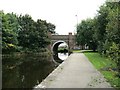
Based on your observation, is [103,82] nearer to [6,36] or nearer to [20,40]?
[6,36]

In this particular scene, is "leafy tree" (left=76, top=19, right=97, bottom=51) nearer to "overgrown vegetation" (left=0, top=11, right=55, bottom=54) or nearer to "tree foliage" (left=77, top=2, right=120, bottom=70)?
"tree foliage" (left=77, top=2, right=120, bottom=70)

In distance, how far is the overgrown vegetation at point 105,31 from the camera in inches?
378

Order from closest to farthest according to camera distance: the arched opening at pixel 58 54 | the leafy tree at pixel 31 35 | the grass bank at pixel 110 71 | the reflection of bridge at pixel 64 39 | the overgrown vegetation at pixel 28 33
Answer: the grass bank at pixel 110 71 < the arched opening at pixel 58 54 < the overgrown vegetation at pixel 28 33 < the leafy tree at pixel 31 35 < the reflection of bridge at pixel 64 39

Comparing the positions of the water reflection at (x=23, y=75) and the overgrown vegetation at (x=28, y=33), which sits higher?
the overgrown vegetation at (x=28, y=33)

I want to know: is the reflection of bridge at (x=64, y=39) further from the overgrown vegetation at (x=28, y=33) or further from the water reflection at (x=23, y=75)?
the water reflection at (x=23, y=75)

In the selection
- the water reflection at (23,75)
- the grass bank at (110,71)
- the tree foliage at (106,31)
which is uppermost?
the tree foliage at (106,31)

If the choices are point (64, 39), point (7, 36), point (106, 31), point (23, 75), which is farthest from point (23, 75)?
point (64, 39)

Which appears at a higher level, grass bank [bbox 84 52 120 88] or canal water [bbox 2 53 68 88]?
grass bank [bbox 84 52 120 88]

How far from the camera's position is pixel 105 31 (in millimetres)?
30969

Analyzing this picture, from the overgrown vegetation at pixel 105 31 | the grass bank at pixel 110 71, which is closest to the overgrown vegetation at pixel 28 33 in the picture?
the overgrown vegetation at pixel 105 31

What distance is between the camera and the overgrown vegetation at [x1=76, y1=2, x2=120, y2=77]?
31.5ft

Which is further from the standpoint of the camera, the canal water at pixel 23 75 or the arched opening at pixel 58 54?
the arched opening at pixel 58 54

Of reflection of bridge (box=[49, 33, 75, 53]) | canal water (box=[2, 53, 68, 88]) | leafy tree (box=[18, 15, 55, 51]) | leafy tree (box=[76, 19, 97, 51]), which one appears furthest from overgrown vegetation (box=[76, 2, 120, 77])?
reflection of bridge (box=[49, 33, 75, 53])

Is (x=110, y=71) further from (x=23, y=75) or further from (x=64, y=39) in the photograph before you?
(x=64, y=39)
